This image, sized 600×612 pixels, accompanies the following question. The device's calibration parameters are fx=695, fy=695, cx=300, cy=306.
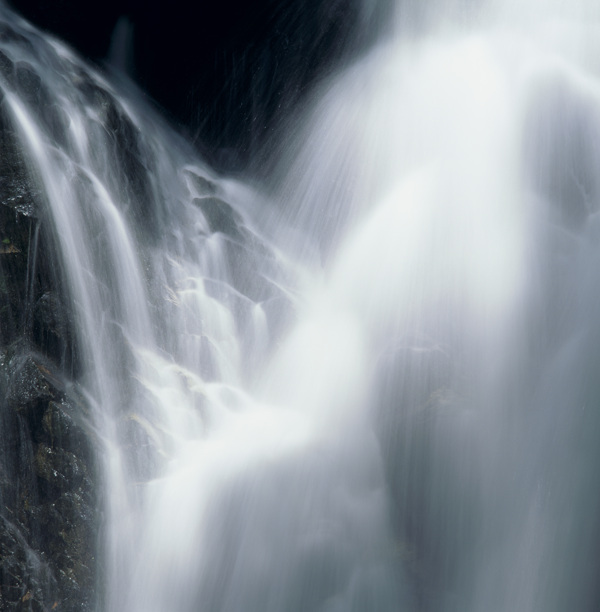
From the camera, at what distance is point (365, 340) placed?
10.3m

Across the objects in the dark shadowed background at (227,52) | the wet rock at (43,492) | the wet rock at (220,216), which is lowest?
the wet rock at (43,492)

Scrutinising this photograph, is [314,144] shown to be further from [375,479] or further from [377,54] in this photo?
[375,479]

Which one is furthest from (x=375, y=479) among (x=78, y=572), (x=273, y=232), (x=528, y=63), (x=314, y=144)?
(x=528, y=63)

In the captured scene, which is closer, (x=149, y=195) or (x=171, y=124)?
(x=149, y=195)

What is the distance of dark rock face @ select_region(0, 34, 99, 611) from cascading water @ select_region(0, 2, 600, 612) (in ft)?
0.84

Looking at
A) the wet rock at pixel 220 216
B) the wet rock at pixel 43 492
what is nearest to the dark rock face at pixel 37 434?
the wet rock at pixel 43 492

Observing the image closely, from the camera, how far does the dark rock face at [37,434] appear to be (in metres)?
7.05

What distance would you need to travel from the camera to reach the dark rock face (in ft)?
23.1

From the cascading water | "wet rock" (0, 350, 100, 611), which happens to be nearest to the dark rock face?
"wet rock" (0, 350, 100, 611)

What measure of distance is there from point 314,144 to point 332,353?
3.89 m

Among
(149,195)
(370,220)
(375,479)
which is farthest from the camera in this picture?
(370,220)

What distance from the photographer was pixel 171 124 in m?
12.5

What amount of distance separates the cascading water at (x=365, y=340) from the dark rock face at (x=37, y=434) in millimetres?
255

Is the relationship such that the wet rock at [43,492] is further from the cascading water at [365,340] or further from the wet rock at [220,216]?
the wet rock at [220,216]
